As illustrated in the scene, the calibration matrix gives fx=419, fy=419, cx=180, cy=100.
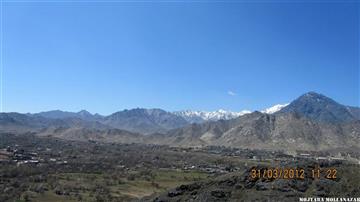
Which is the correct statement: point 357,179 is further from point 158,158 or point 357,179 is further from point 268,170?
point 158,158

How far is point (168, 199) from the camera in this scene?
36781mm

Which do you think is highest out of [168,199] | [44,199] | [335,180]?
[335,180]

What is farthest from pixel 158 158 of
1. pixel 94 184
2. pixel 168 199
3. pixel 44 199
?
pixel 168 199

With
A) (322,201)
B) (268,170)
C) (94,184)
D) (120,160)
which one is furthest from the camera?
(120,160)

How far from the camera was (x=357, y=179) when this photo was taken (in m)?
35.6

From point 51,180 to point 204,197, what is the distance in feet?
274

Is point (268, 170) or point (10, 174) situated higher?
point (268, 170)

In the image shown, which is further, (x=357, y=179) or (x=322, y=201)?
(x=357, y=179)

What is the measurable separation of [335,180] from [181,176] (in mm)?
96079

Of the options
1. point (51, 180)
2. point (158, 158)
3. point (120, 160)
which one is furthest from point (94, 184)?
point (158, 158)

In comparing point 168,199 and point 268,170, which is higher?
point 268,170

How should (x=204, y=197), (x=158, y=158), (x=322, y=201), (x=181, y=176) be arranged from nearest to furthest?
(x=322, y=201) < (x=204, y=197) < (x=181, y=176) < (x=158, y=158)

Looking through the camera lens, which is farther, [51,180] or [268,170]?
[51,180]

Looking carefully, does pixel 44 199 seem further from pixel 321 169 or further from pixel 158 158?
pixel 158 158
